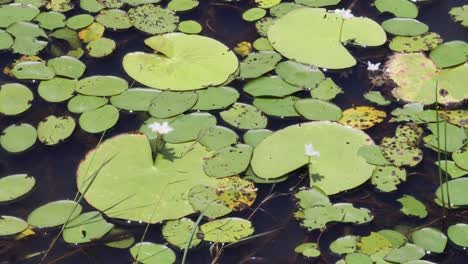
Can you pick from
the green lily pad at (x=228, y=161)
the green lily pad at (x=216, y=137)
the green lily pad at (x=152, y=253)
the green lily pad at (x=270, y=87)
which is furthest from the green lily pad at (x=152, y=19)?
the green lily pad at (x=152, y=253)

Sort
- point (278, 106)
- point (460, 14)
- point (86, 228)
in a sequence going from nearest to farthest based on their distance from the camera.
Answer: point (86, 228)
point (278, 106)
point (460, 14)

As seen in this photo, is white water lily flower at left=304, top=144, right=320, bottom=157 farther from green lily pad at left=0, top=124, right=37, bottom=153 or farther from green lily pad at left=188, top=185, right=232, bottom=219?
green lily pad at left=0, top=124, right=37, bottom=153

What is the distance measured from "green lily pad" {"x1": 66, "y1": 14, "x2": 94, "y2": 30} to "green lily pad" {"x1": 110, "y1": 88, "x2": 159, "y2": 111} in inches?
21.0

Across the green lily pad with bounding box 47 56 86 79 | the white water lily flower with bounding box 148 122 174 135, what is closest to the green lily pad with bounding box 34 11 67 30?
the green lily pad with bounding box 47 56 86 79

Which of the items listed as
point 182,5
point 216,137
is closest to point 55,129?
point 216,137

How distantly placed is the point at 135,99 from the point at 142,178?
420mm

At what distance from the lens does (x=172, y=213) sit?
229cm

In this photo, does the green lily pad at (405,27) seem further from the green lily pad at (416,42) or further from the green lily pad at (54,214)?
the green lily pad at (54,214)

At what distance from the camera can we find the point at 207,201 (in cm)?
233

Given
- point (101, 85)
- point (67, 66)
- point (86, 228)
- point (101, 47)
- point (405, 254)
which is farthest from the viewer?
point (101, 47)

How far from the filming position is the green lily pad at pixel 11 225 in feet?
7.44

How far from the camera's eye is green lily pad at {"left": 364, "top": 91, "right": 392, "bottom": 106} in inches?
106

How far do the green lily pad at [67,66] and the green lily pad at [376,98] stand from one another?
115cm

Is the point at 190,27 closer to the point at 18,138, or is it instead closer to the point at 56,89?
the point at 56,89
